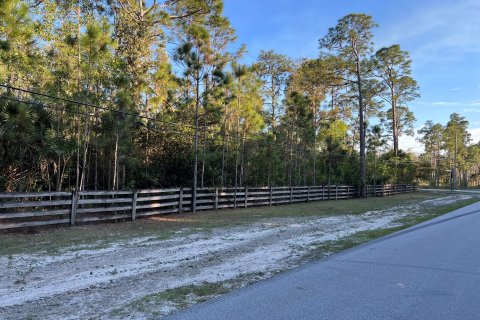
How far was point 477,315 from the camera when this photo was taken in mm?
3803

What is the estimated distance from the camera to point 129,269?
564cm

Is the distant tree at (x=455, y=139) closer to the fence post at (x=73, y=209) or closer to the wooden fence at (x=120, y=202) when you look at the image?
the wooden fence at (x=120, y=202)

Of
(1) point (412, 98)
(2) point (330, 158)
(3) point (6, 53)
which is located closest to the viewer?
(3) point (6, 53)

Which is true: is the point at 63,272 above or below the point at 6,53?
below

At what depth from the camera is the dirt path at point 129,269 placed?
4.05 meters

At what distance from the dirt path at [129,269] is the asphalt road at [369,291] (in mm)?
664

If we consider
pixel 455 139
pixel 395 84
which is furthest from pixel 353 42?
pixel 455 139

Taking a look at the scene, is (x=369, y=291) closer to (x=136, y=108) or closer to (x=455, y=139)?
(x=136, y=108)

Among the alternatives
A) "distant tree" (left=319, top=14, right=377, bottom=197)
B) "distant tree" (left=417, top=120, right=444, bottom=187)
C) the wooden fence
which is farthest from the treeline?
the wooden fence

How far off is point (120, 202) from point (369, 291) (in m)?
9.30

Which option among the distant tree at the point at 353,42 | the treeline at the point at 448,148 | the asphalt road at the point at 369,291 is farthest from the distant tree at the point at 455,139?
the asphalt road at the point at 369,291

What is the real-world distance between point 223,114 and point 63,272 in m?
13.7

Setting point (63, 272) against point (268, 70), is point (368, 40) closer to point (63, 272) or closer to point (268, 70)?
point (268, 70)

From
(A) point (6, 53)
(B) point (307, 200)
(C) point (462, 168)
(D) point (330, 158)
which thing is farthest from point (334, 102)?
(C) point (462, 168)
